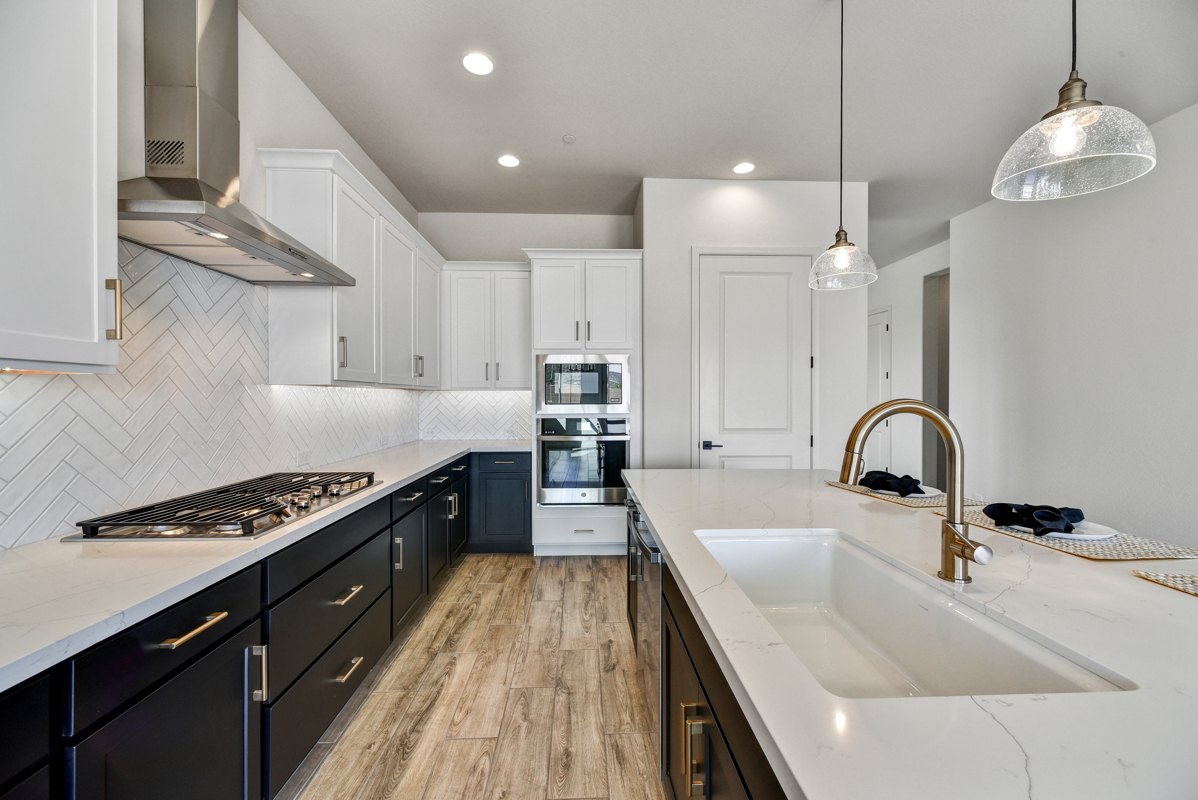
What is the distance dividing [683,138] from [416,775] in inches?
133

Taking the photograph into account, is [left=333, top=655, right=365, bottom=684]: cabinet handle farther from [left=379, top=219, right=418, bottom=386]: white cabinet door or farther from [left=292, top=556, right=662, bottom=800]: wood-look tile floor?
[left=379, top=219, right=418, bottom=386]: white cabinet door

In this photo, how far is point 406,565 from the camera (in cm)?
234

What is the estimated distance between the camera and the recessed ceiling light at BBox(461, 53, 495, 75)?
2.20 m

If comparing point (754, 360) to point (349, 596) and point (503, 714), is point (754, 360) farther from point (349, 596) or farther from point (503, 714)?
point (349, 596)

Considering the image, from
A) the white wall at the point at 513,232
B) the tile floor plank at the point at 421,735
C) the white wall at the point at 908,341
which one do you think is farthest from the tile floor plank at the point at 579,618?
the white wall at the point at 908,341

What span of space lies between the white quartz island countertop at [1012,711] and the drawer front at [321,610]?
1168 millimetres

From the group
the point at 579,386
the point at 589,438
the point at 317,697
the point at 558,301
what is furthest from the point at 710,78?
the point at 317,697

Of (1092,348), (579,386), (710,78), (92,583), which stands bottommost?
(92,583)

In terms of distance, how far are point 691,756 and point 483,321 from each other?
11.3ft

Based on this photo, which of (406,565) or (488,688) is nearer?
(488,688)

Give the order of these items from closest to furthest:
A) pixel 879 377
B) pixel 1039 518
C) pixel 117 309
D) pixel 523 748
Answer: pixel 117 309 → pixel 1039 518 → pixel 523 748 → pixel 879 377

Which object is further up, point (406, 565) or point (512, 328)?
point (512, 328)

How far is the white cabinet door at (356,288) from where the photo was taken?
2.22 meters

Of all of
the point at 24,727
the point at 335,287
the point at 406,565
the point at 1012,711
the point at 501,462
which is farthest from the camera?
the point at 501,462
